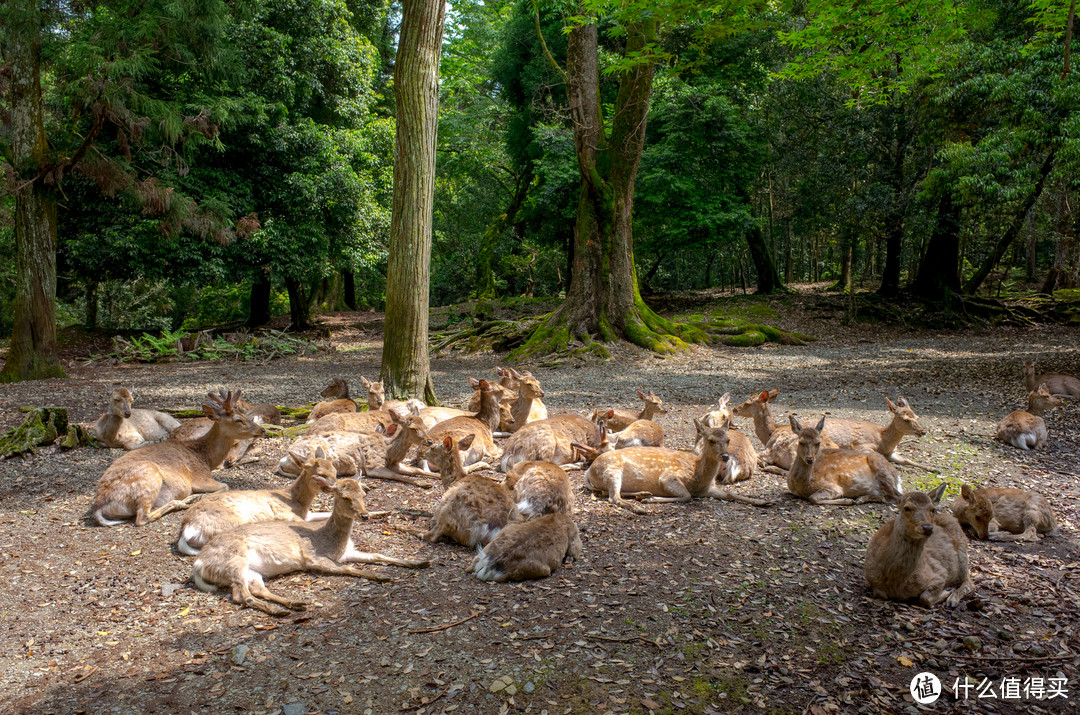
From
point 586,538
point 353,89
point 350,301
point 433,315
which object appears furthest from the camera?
point 350,301

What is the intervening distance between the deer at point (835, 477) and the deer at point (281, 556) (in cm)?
327

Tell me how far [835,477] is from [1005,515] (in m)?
1.25

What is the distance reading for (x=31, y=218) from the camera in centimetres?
1334

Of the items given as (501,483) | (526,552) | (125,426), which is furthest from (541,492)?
(125,426)

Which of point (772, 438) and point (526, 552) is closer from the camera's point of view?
point (526, 552)

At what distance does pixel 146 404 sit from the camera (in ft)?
36.4

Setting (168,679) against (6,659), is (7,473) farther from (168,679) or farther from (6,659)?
(168,679)

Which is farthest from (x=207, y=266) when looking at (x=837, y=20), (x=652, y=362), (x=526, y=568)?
(x=526, y=568)

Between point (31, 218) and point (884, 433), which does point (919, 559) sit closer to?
point (884, 433)

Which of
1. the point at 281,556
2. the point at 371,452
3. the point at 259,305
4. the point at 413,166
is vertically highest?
the point at 413,166

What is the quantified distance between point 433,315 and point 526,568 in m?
20.9

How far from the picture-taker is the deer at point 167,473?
5.54 m

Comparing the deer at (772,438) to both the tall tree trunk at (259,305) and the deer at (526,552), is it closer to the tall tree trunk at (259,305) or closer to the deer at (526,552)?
the deer at (526,552)

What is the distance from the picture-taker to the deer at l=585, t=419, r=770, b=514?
617cm
